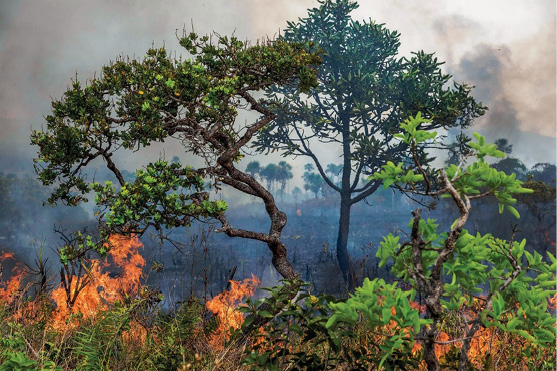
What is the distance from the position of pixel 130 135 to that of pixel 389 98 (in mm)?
10073

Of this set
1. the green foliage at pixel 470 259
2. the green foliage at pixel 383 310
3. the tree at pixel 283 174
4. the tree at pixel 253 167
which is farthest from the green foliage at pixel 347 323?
the tree at pixel 283 174

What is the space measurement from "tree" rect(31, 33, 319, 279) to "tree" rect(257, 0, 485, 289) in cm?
767

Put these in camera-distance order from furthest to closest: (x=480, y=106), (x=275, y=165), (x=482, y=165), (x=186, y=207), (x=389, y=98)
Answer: (x=275, y=165) → (x=389, y=98) → (x=480, y=106) → (x=186, y=207) → (x=482, y=165)

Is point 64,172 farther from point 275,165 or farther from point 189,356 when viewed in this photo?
point 275,165

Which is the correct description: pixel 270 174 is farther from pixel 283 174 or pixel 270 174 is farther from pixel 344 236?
pixel 344 236

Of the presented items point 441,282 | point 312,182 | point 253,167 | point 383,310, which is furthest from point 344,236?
point 312,182

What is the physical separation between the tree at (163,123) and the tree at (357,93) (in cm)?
767

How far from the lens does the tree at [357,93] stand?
13188 millimetres

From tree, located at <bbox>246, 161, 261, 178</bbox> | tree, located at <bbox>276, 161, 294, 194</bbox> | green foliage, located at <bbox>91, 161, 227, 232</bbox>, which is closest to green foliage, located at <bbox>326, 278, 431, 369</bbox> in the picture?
green foliage, located at <bbox>91, 161, 227, 232</bbox>

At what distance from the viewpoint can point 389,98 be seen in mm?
14070

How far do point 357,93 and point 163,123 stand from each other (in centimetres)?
969

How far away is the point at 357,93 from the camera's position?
1444 cm

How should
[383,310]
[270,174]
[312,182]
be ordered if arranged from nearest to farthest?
[383,310] → [270,174] → [312,182]

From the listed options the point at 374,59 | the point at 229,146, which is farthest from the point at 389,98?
the point at 229,146
